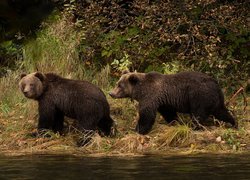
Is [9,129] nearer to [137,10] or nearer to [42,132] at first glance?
[42,132]

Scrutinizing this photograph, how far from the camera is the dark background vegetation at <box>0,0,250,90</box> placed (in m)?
12.2

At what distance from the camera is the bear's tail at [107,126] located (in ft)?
33.2

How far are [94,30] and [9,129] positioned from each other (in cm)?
379

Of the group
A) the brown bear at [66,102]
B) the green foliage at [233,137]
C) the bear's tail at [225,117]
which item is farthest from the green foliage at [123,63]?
the green foliage at [233,137]

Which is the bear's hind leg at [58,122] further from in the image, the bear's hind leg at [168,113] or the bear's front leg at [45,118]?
the bear's hind leg at [168,113]

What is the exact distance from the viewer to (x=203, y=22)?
12430mm

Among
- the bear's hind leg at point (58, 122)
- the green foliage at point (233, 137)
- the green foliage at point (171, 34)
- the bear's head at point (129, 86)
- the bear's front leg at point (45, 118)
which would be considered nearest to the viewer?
the green foliage at point (233, 137)

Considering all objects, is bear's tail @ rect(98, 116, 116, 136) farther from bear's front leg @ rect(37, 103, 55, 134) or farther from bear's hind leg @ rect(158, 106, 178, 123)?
bear's hind leg @ rect(158, 106, 178, 123)

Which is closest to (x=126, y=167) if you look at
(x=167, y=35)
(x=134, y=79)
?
(x=134, y=79)

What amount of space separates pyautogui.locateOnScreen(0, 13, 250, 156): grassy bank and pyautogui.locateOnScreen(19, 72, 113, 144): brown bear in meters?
0.31

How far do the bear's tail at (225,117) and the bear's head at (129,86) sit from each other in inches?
64.1

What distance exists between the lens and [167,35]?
39.6 feet

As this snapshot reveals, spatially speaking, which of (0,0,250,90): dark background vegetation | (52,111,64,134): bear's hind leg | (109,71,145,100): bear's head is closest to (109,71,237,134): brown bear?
(109,71,145,100): bear's head

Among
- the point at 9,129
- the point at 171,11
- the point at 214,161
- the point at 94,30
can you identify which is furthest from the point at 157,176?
the point at 94,30
